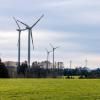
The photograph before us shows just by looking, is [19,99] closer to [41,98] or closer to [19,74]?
[41,98]

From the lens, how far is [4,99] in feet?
93.9

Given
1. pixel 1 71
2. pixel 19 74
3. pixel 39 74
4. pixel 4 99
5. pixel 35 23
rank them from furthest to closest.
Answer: pixel 39 74 < pixel 19 74 < pixel 1 71 < pixel 35 23 < pixel 4 99

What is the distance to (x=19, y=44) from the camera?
12656cm

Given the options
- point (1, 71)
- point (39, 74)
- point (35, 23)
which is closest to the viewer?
point (35, 23)

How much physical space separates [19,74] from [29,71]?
612 cm

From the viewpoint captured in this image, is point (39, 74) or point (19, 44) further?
point (39, 74)

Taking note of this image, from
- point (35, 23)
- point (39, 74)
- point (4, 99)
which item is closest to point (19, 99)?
point (4, 99)

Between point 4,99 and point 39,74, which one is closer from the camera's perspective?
point 4,99

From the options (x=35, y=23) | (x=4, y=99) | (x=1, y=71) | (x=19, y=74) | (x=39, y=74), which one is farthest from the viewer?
(x=39, y=74)

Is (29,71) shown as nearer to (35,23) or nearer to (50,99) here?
(35,23)

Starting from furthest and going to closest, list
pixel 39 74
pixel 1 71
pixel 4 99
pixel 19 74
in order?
1. pixel 39 74
2. pixel 19 74
3. pixel 1 71
4. pixel 4 99

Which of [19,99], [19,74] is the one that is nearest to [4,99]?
[19,99]

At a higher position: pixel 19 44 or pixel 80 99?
pixel 19 44

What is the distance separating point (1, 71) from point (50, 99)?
117m
